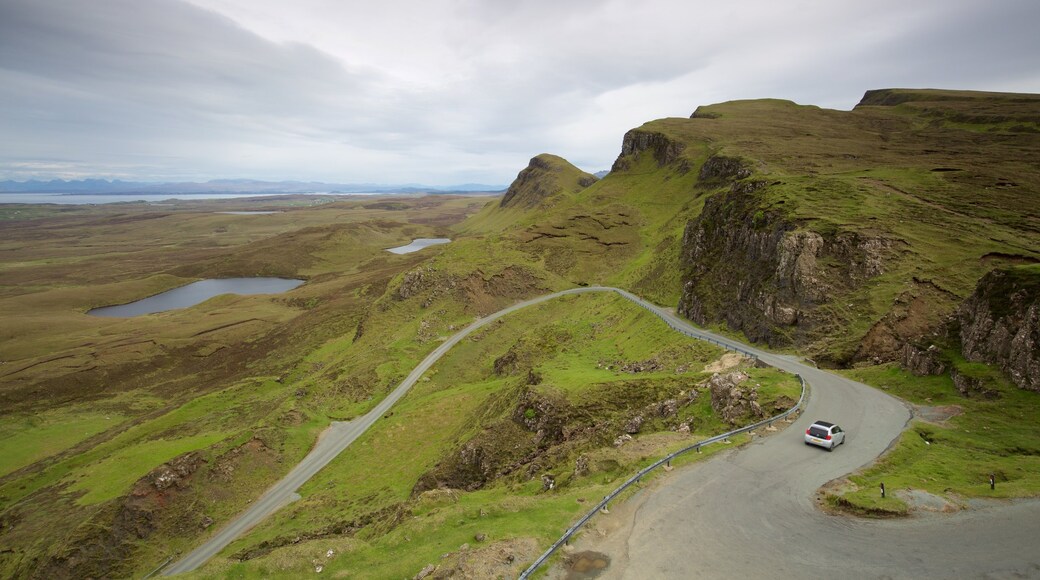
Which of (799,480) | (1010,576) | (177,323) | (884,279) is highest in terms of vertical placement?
(884,279)

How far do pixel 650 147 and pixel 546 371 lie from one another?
375 feet

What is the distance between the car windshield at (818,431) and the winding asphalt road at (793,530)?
79 centimetres

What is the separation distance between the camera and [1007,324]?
25.6 m

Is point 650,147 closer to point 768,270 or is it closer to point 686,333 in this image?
point 768,270

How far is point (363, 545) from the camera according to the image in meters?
22.8

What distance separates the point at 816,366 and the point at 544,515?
27575mm

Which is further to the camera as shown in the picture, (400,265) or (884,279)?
(400,265)

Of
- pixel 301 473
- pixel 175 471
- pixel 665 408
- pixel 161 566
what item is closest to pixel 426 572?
pixel 665 408

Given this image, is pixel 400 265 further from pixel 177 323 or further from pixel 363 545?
pixel 363 545

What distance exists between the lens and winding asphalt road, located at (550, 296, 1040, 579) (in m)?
14.2

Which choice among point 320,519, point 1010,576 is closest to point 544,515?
point 1010,576

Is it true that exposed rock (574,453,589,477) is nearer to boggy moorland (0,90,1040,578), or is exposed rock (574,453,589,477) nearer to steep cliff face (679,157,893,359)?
boggy moorland (0,90,1040,578)

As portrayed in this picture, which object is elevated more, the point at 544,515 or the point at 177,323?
the point at 544,515

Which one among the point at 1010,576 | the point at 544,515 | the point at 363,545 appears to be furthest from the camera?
the point at 363,545
